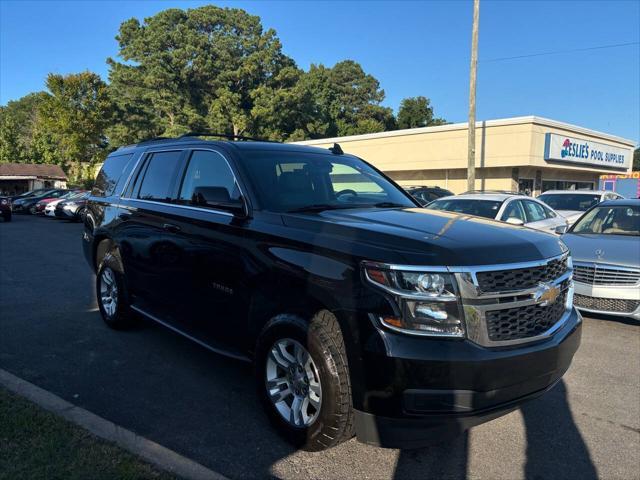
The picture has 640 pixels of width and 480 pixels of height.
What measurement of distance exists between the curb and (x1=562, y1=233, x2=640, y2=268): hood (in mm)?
5577

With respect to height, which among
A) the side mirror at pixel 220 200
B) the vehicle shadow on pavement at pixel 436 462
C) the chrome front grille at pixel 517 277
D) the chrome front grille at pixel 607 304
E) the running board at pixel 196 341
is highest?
the side mirror at pixel 220 200

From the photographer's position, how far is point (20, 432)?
10.5ft

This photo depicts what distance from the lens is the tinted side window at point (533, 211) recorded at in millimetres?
10154

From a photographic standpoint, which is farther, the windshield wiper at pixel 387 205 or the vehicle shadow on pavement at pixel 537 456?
the windshield wiper at pixel 387 205

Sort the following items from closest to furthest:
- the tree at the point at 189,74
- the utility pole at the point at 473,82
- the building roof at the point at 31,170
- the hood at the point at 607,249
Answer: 1. the hood at the point at 607,249
2. the utility pole at the point at 473,82
3. the tree at the point at 189,74
4. the building roof at the point at 31,170

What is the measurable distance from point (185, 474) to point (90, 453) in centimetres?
59

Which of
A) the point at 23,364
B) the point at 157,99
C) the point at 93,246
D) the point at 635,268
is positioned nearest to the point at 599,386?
the point at 635,268

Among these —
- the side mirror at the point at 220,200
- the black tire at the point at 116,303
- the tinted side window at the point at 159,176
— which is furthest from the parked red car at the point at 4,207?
the side mirror at the point at 220,200

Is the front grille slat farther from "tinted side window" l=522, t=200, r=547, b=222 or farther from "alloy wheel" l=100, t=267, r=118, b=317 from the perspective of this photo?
"tinted side window" l=522, t=200, r=547, b=222

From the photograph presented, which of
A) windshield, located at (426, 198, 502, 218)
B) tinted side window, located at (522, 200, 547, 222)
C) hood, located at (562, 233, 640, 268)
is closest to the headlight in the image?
hood, located at (562, 233, 640, 268)

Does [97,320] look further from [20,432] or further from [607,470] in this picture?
[607,470]

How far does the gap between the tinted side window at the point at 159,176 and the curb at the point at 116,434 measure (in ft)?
6.33

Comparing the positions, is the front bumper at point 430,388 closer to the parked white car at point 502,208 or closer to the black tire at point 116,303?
the black tire at point 116,303

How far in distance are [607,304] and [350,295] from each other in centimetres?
482
